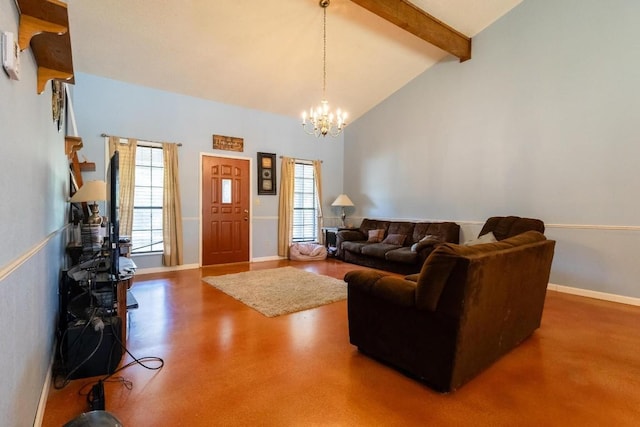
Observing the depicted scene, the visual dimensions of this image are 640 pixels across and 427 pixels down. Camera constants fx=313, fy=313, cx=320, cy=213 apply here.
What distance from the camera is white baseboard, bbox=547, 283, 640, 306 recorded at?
377 centimetres

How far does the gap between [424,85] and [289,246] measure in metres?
4.19

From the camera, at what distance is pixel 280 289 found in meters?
4.27

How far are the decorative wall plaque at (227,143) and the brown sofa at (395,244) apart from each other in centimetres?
271

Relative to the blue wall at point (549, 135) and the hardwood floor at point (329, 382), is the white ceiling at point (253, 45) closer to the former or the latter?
the blue wall at point (549, 135)

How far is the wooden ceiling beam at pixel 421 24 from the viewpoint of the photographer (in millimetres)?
4055

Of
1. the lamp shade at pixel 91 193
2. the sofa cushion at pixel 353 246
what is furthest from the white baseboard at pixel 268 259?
the lamp shade at pixel 91 193

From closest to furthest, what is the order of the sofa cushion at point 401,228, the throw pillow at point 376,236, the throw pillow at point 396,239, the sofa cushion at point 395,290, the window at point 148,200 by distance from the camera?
the sofa cushion at point 395,290
the window at point 148,200
the throw pillow at point 396,239
the sofa cushion at point 401,228
the throw pillow at point 376,236

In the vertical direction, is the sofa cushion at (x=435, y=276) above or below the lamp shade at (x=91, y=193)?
below

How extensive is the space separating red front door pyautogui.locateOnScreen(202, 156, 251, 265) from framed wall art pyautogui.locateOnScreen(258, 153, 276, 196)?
26cm

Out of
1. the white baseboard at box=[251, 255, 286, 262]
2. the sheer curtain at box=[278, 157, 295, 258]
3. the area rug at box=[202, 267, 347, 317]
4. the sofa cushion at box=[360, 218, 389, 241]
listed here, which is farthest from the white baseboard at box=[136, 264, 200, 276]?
the sofa cushion at box=[360, 218, 389, 241]

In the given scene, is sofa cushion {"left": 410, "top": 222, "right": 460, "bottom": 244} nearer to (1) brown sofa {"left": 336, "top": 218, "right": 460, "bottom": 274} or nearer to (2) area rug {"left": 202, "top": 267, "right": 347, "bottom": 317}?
(1) brown sofa {"left": 336, "top": 218, "right": 460, "bottom": 274}

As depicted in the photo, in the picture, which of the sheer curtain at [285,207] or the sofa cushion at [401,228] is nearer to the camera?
the sofa cushion at [401,228]

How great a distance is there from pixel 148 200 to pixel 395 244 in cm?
441

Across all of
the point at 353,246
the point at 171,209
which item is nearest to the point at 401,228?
the point at 353,246
